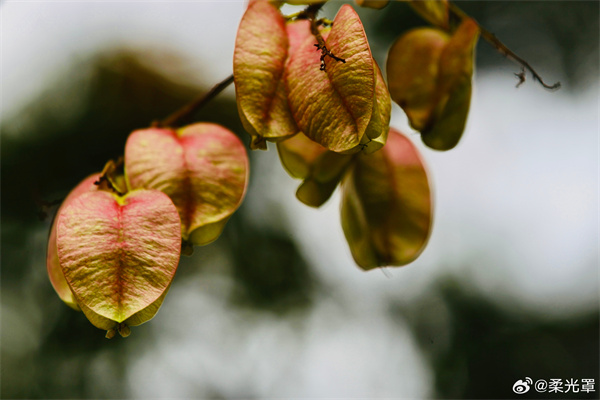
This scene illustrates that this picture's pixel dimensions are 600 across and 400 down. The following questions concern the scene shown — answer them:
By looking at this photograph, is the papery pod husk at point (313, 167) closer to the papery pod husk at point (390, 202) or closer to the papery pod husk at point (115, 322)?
the papery pod husk at point (390, 202)

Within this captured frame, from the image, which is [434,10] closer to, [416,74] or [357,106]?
[416,74]

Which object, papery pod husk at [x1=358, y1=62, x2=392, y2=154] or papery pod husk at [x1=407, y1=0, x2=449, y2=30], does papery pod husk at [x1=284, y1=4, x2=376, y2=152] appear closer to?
papery pod husk at [x1=358, y1=62, x2=392, y2=154]

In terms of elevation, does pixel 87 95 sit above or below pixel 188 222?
below

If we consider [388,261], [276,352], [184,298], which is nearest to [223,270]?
[184,298]

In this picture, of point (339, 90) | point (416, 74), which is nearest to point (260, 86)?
point (339, 90)

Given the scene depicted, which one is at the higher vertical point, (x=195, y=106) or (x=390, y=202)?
(x=195, y=106)

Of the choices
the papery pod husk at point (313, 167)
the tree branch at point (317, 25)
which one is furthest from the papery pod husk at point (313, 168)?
the tree branch at point (317, 25)

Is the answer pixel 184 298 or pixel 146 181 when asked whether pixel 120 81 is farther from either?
pixel 146 181
